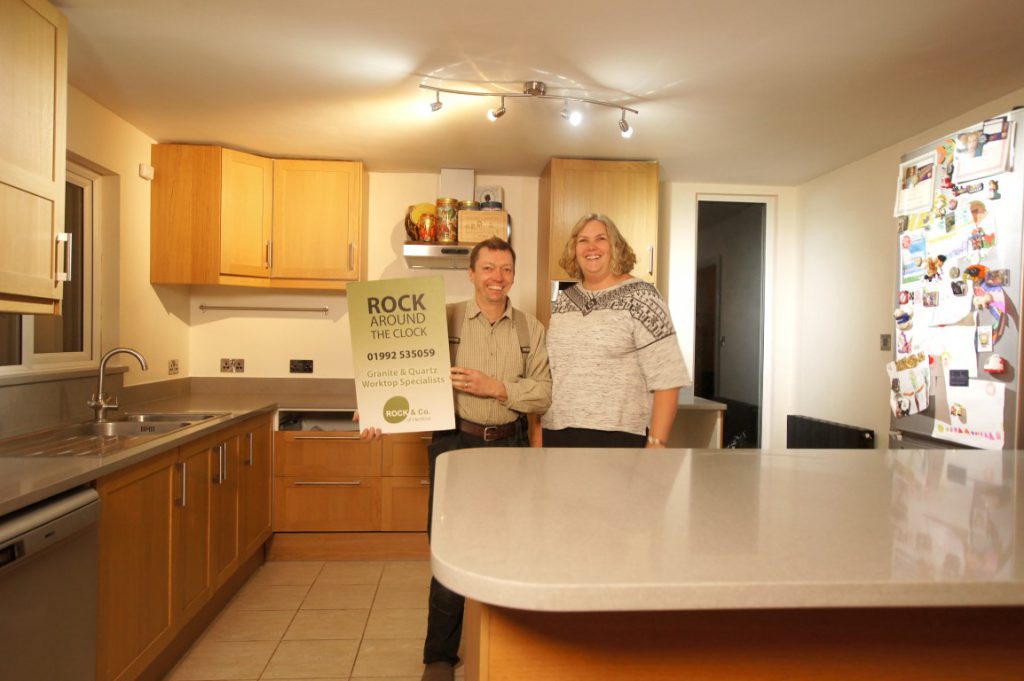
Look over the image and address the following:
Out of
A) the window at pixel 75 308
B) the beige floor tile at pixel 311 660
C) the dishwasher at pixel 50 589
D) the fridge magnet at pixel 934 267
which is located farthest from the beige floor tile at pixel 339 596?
the fridge magnet at pixel 934 267

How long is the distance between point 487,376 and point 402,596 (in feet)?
4.74

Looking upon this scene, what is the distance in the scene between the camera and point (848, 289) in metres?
3.49

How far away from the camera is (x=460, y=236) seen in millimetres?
3393

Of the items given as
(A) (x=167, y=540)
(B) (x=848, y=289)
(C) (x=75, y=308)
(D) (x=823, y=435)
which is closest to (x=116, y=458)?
(A) (x=167, y=540)

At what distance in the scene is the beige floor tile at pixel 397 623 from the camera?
2.48 meters

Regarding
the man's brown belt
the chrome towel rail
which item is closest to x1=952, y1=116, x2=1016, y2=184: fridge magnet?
the man's brown belt

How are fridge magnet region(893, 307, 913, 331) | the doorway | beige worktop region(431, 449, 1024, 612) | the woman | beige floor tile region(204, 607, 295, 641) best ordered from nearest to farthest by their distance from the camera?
beige worktop region(431, 449, 1024, 612), the woman, fridge magnet region(893, 307, 913, 331), beige floor tile region(204, 607, 295, 641), the doorway

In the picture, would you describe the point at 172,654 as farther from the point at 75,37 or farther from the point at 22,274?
the point at 75,37

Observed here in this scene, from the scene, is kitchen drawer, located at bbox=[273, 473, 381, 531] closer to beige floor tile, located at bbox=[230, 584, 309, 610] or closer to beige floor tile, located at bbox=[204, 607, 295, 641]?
beige floor tile, located at bbox=[230, 584, 309, 610]

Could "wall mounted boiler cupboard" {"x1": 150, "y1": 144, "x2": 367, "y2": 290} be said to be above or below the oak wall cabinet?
above

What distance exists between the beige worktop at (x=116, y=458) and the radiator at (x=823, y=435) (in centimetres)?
257

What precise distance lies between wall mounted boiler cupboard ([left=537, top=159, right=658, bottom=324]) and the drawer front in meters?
1.21

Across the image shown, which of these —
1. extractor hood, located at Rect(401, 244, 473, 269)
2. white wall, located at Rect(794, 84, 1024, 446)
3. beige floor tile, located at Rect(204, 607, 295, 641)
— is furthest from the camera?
extractor hood, located at Rect(401, 244, 473, 269)

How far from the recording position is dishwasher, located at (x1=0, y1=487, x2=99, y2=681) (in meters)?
1.28
